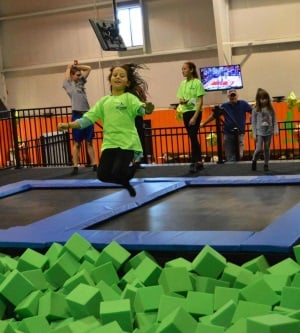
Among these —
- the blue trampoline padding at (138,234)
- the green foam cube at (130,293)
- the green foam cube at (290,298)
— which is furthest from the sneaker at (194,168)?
the green foam cube at (290,298)

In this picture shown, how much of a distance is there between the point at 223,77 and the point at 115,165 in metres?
7.18

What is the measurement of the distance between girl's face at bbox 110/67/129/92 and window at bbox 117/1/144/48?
8.59m

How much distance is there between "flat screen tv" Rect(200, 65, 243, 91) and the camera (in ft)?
37.4

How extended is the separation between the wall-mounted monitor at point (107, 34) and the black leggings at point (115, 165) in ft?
18.8

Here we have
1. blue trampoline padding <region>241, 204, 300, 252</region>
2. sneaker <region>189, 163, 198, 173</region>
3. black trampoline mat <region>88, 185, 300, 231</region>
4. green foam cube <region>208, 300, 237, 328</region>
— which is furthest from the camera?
sneaker <region>189, 163, 198, 173</region>

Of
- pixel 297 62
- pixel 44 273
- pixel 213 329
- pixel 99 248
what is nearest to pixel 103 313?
pixel 213 329

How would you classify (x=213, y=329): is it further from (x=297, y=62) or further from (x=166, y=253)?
(x=297, y=62)

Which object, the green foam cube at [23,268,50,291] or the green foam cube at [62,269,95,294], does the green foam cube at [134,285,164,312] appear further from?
the green foam cube at [23,268,50,291]

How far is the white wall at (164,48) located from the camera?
38.4 ft

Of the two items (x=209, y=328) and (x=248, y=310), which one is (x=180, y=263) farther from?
(x=209, y=328)

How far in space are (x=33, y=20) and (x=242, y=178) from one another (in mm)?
9488

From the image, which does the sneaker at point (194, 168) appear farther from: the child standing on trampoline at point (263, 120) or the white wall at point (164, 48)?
the white wall at point (164, 48)

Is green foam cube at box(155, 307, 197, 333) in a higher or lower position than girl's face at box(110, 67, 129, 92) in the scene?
lower

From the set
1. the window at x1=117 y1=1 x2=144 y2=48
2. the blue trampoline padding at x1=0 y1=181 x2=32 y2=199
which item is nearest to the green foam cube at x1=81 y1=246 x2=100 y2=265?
the blue trampoline padding at x1=0 y1=181 x2=32 y2=199
